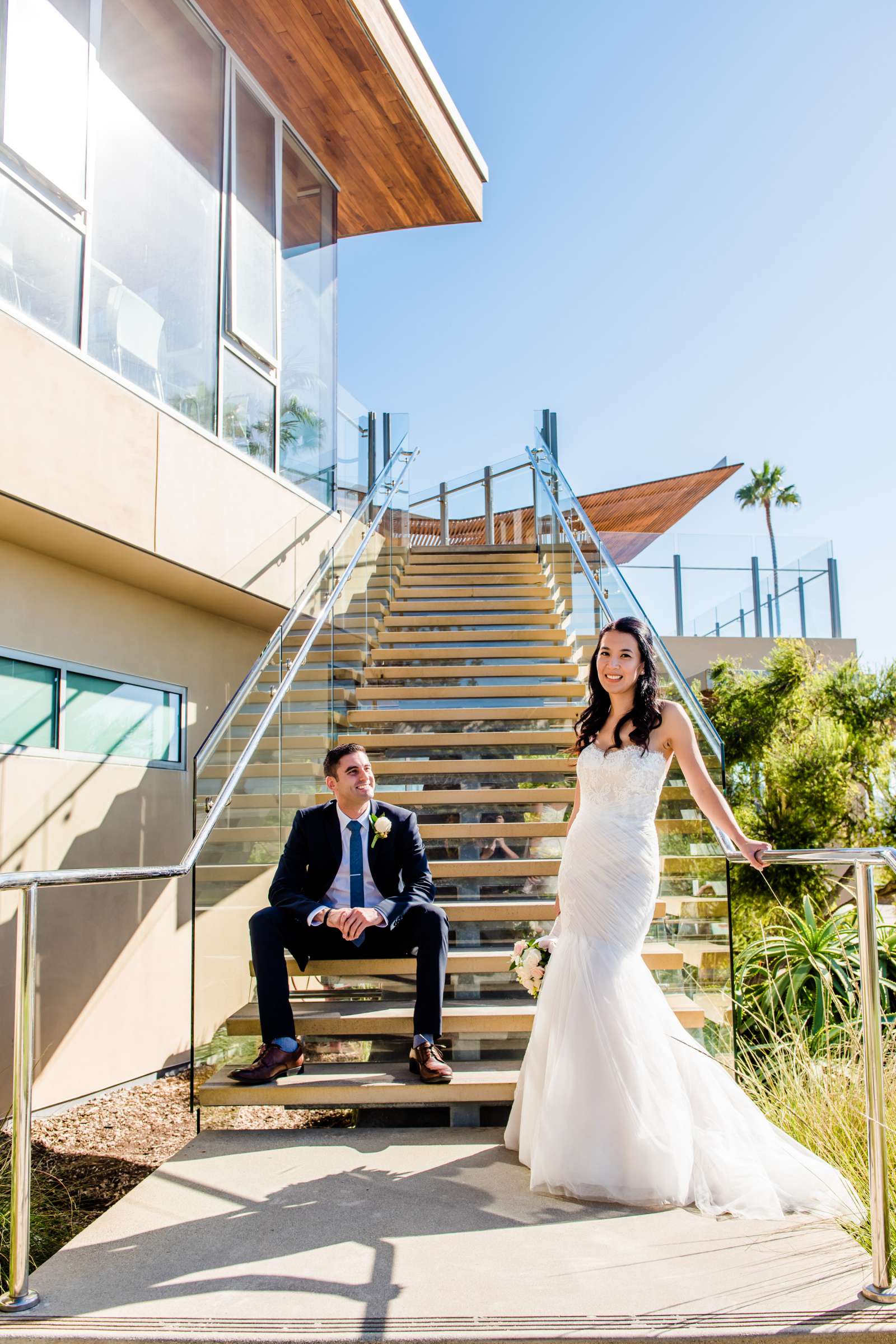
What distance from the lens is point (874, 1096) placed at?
93.7 inches

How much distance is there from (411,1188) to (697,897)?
5.93ft

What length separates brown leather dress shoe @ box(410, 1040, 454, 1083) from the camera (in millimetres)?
3689

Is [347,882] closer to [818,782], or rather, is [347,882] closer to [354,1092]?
[354,1092]

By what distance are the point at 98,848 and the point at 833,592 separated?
564 inches

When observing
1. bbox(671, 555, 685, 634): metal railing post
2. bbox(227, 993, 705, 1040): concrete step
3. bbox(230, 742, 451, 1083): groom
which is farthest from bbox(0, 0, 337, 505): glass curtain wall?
bbox(671, 555, 685, 634): metal railing post

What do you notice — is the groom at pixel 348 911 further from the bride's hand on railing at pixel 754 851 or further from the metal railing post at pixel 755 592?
the metal railing post at pixel 755 592

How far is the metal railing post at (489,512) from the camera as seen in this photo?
14016mm

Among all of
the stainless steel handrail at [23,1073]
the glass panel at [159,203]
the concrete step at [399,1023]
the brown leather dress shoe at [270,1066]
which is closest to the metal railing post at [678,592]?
the glass panel at [159,203]

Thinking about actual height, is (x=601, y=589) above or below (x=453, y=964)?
above

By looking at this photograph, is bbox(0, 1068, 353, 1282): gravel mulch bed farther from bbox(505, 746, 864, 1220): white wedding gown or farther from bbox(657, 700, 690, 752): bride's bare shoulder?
bbox(657, 700, 690, 752): bride's bare shoulder

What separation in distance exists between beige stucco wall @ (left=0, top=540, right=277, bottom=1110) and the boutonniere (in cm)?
210

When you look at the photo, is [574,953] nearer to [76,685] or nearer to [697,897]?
[697,897]

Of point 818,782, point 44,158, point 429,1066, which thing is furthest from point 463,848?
point 818,782

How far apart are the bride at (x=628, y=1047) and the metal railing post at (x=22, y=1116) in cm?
142
